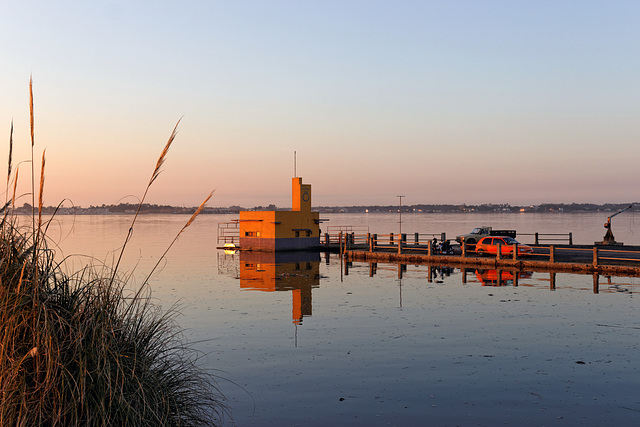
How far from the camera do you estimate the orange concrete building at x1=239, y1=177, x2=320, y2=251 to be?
159ft

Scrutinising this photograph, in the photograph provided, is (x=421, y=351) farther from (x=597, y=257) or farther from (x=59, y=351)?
(x=597, y=257)

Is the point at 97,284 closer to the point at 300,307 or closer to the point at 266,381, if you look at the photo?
the point at 266,381

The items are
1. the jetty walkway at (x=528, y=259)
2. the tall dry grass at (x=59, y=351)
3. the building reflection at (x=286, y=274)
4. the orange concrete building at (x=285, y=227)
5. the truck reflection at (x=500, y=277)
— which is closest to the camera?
the tall dry grass at (x=59, y=351)

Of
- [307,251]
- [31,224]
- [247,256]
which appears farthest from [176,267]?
[31,224]

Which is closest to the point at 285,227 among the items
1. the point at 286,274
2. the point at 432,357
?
the point at 286,274

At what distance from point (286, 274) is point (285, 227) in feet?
57.5

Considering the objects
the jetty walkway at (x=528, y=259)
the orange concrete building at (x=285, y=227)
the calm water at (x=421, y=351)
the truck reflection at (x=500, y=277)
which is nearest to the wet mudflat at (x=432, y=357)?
the calm water at (x=421, y=351)

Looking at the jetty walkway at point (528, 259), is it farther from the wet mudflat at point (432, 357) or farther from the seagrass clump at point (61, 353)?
the seagrass clump at point (61, 353)

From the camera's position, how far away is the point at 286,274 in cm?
3155


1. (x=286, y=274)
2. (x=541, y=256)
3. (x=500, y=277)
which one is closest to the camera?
(x=500, y=277)

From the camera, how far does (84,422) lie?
522 centimetres

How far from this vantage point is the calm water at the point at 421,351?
29.9ft

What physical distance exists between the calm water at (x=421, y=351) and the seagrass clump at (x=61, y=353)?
1.07 metres

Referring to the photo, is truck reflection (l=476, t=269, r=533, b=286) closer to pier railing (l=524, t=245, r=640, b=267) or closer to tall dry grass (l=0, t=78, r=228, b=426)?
pier railing (l=524, t=245, r=640, b=267)
